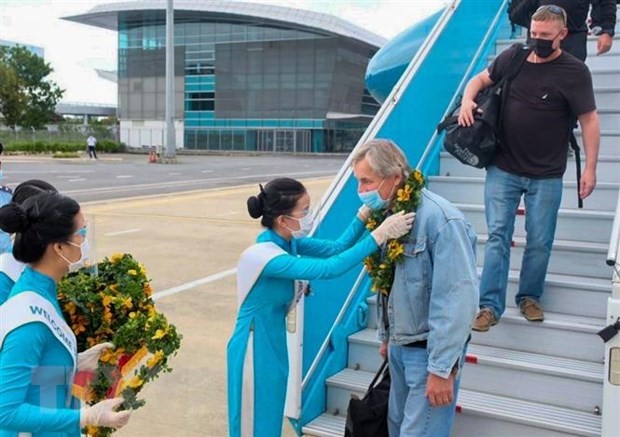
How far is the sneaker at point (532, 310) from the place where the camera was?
3852 millimetres

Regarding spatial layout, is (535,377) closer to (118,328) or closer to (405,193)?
(405,193)

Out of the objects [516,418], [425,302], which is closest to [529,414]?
[516,418]

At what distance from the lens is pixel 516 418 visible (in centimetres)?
343

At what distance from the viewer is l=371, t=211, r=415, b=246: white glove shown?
2734 mm

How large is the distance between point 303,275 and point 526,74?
2.06 metres

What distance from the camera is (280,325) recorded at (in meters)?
3.14

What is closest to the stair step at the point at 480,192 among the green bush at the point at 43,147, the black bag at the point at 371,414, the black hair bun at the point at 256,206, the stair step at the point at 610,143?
the stair step at the point at 610,143

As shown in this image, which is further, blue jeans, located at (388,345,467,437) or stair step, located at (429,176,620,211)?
stair step, located at (429,176,620,211)

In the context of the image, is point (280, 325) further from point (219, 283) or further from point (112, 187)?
point (112, 187)

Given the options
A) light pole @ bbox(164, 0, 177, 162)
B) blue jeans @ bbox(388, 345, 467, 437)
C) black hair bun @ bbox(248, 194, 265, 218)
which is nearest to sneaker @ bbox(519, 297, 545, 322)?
blue jeans @ bbox(388, 345, 467, 437)

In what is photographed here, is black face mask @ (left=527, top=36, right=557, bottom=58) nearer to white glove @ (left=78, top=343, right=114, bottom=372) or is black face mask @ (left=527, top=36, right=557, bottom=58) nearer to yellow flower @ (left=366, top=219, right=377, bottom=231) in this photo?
yellow flower @ (left=366, top=219, right=377, bottom=231)

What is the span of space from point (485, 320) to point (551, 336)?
398 millimetres

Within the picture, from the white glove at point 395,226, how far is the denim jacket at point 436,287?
0.05 meters

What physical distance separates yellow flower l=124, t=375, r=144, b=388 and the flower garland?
1.17 meters
